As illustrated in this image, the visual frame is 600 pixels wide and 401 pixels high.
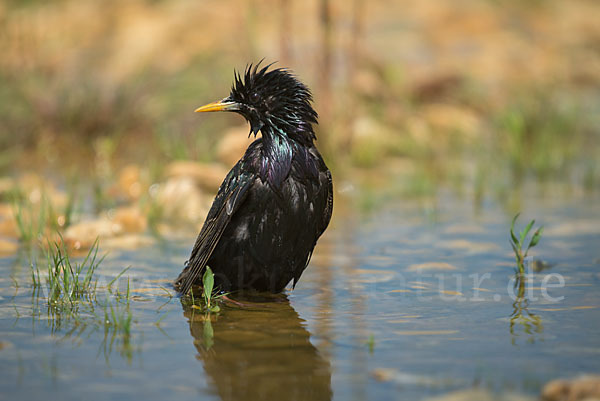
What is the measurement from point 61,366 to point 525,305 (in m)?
2.35

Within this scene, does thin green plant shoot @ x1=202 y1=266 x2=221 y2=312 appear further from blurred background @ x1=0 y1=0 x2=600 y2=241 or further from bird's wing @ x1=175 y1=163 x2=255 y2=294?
blurred background @ x1=0 y1=0 x2=600 y2=241

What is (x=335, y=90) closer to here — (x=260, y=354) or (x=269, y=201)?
(x=269, y=201)

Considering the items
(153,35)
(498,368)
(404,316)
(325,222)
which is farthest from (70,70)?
(498,368)

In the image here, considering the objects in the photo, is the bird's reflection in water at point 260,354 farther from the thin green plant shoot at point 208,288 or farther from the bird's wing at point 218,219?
the bird's wing at point 218,219

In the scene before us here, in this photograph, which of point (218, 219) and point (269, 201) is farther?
point (218, 219)

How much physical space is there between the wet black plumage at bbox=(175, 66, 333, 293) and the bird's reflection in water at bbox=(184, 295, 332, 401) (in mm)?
244

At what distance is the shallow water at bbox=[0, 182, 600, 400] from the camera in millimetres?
3090

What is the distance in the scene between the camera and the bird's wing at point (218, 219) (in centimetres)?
422

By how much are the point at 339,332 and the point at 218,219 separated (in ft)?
3.18

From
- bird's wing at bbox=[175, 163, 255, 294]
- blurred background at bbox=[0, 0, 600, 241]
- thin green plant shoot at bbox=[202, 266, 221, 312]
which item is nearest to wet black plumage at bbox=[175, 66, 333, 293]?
bird's wing at bbox=[175, 163, 255, 294]

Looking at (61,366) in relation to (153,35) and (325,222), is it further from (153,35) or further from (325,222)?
(153,35)

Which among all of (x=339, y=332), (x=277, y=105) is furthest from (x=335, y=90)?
(x=339, y=332)

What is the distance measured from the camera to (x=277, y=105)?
439 centimetres

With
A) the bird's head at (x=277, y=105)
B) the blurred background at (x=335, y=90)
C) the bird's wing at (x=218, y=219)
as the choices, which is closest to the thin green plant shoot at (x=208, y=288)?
the bird's wing at (x=218, y=219)
